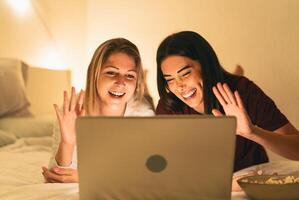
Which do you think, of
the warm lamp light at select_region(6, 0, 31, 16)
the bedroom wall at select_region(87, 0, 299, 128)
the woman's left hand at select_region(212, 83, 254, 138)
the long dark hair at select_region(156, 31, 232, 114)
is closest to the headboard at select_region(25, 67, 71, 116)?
the warm lamp light at select_region(6, 0, 31, 16)

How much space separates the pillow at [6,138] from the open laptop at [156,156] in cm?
136

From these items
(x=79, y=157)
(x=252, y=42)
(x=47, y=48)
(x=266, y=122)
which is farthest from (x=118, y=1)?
(x=79, y=157)

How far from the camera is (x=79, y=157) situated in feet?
2.49

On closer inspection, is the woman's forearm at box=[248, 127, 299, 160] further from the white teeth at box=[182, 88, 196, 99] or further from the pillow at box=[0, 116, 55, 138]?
the pillow at box=[0, 116, 55, 138]

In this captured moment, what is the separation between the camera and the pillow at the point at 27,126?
2.16 m

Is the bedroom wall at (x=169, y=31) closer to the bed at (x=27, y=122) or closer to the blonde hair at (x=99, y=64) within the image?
the bed at (x=27, y=122)

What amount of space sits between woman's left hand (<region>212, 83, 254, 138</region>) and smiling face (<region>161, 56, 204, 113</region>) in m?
0.26

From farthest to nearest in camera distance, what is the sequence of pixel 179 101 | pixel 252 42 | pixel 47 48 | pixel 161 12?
pixel 47 48 → pixel 161 12 → pixel 252 42 → pixel 179 101

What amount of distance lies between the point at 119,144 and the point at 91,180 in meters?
0.10

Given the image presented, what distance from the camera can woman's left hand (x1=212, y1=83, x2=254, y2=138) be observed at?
1.15m

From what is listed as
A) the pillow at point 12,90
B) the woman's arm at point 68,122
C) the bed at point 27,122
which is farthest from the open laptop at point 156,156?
the pillow at point 12,90

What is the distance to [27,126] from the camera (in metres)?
2.21

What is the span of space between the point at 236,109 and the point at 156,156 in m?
0.51

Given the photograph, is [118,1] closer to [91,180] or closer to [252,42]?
[252,42]
